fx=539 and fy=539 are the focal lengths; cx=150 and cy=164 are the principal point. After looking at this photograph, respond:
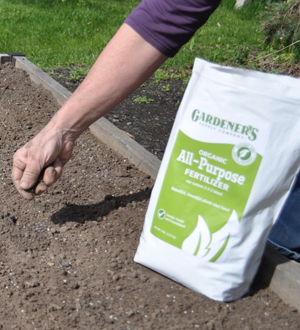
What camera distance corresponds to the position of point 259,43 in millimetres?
6094

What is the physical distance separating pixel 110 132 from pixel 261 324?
5.50 ft

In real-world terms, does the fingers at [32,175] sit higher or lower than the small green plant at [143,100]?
higher

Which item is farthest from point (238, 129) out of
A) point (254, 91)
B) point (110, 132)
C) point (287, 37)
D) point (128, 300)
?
point (287, 37)

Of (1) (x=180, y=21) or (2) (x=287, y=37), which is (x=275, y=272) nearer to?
(1) (x=180, y=21)

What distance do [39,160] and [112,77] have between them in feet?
1.35

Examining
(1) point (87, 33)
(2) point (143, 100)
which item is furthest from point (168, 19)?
(1) point (87, 33)

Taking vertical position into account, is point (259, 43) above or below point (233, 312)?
below

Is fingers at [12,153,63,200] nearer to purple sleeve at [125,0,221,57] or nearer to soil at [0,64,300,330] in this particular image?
soil at [0,64,300,330]

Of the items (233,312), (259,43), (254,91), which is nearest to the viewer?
(254,91)

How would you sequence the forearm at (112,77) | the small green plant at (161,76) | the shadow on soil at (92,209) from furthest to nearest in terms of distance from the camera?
the small green plant at (161,76) < the shadow on soil at (92,209) < the forearm at (112,77)

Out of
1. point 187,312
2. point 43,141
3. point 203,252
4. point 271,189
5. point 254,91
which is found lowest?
point 187,312

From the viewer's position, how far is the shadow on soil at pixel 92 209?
251 cm

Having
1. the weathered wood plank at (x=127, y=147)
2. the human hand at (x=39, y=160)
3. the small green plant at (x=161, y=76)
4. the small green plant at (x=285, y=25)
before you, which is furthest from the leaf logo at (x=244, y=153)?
the small green plant at (x=285, y=25)

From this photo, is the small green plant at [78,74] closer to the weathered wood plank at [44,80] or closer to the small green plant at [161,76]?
the weathered wood plank at [44,80]
